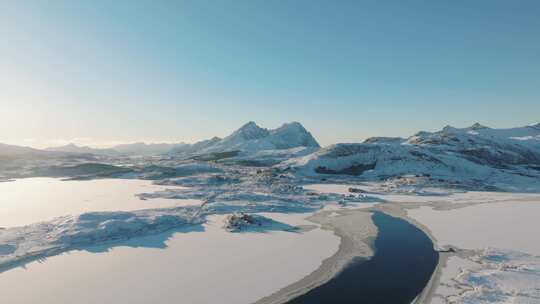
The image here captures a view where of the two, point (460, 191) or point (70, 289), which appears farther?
point (460, 191)

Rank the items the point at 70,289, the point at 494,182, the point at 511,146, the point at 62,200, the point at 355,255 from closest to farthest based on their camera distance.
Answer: the point at 70,289
the point at 355,255
the point at 62,200
the point at 494,182
the point at 511,146

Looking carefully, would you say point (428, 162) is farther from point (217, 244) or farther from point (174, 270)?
point (174, 270)

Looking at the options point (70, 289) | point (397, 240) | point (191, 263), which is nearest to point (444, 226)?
point (397, 240)

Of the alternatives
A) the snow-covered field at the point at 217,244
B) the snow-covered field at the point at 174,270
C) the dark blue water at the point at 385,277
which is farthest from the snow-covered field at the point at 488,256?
the snow-covered field at the point at 174,270

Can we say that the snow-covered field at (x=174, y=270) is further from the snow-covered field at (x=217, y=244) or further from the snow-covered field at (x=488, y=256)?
the snow-covered field at (x=488, y=256)

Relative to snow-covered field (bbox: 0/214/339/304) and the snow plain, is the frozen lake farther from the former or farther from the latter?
the snow plain

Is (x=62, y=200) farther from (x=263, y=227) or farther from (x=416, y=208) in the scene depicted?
(x=416, y=208)
